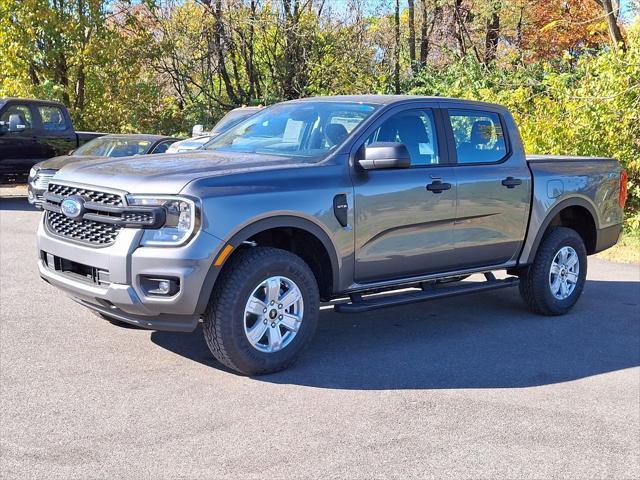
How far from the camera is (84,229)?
5145 mm

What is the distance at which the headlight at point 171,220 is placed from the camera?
4758 millimetres

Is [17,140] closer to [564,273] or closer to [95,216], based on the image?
[95,216]

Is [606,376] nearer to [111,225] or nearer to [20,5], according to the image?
[111,225]

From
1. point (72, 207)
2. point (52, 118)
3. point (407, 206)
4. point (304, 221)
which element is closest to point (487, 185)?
point (407, 206)

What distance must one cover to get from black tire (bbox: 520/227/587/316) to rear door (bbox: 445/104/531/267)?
1.26ft

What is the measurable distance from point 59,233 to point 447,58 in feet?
64.5

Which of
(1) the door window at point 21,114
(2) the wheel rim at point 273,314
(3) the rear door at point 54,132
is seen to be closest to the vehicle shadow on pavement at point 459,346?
(2) the wheel rim at point 273,314

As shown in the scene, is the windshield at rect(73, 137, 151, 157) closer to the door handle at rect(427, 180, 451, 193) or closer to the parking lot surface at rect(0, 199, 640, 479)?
the parking lot surface at rect(0, 199, 640, 479)

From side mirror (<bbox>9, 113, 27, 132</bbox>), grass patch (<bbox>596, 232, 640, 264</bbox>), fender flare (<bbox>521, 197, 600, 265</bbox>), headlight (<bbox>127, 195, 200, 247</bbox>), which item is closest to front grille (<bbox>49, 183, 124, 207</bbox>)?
headlight (<bbox>127, 195, 200, 247</bbox>)

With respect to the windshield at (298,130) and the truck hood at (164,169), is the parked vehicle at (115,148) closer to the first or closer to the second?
the windshield at (298,130)

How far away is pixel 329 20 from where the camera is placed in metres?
23.4

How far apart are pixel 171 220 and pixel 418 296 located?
86.5 inches

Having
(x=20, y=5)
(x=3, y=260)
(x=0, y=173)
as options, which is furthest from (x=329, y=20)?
(x=3, y=260)

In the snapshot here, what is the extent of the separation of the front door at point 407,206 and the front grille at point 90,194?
1668mm
